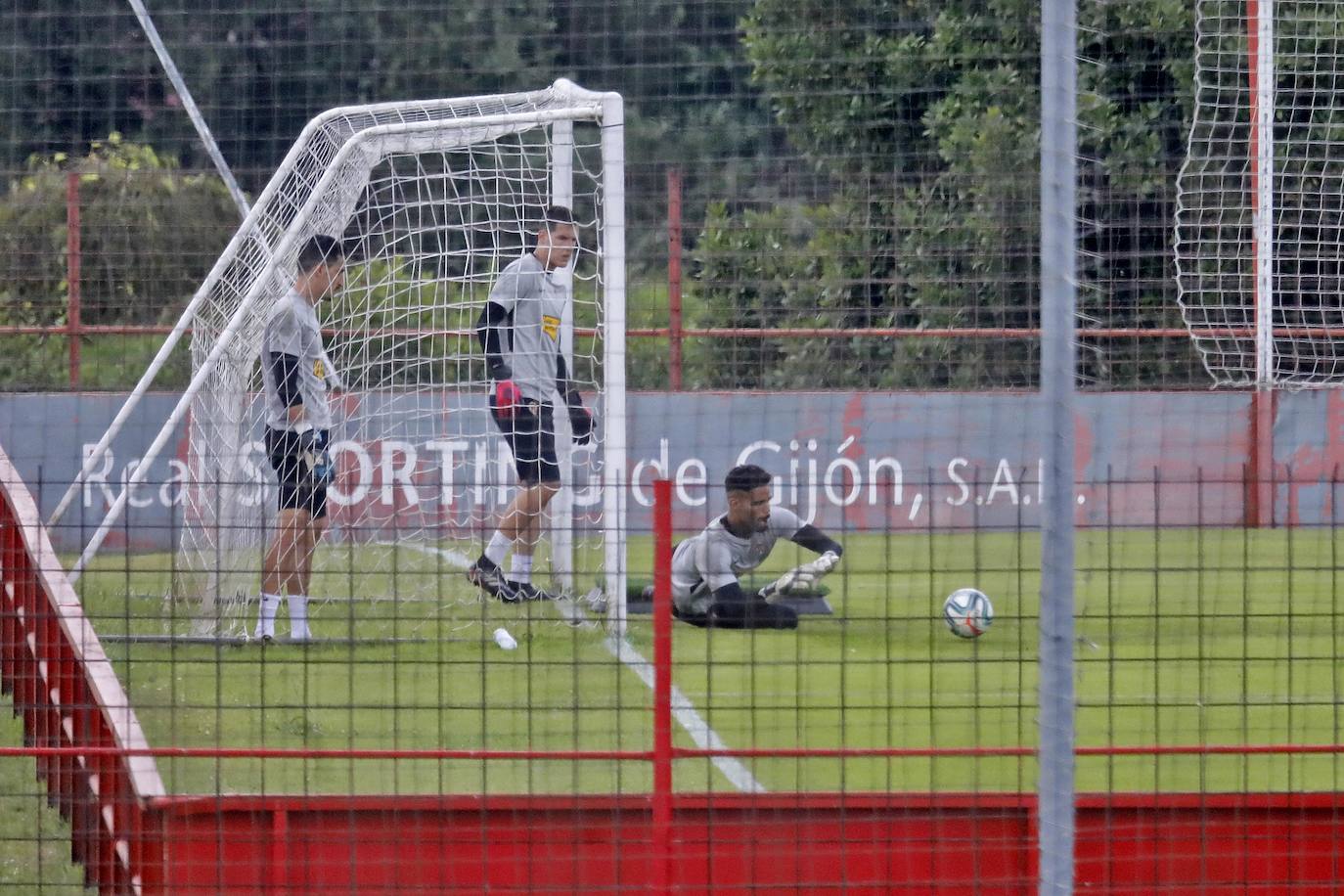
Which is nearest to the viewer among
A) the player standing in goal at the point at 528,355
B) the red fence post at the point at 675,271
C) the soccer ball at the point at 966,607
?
the soccer ball at the point at 966,607

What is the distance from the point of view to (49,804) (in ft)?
16.5

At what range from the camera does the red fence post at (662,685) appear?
4113 mm

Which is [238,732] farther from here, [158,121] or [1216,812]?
[158,121]

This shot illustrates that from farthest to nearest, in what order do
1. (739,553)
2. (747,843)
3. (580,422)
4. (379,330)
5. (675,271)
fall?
(675,271), (379,330), (580,422), (739,553), (747,843)

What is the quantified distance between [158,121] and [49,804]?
8597mm

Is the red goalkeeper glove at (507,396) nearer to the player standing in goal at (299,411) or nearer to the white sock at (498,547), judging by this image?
the white sock at (498,547)

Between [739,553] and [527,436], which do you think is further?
[527,436]

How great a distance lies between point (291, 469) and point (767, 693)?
2.65 m

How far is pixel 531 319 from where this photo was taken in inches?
319

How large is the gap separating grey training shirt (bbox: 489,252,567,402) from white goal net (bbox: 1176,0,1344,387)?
2.93m

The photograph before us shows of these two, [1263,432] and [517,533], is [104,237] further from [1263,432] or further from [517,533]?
[1263,432]

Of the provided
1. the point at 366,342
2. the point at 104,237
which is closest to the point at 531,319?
the point at 366,342

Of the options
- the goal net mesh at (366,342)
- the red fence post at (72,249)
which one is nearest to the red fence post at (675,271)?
the goal net mesh at (366,342)

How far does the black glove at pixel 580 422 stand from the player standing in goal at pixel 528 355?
0.01m
